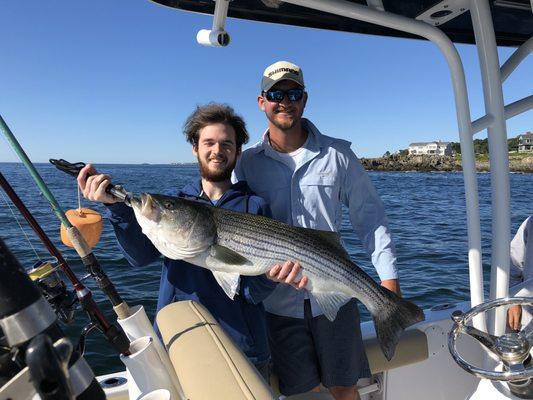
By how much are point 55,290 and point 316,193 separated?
184cm

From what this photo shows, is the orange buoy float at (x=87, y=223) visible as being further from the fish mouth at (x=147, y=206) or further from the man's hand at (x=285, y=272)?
the man's hand at (x=285, y=272)

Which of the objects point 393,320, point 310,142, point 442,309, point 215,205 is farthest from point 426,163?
point 215,205

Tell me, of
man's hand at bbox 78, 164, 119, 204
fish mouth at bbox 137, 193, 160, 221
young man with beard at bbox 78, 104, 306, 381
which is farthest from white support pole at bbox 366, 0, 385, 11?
man's hand at bbox 78, 164, 119, 204

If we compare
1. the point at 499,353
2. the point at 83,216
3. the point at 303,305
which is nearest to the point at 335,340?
the point at 303,305

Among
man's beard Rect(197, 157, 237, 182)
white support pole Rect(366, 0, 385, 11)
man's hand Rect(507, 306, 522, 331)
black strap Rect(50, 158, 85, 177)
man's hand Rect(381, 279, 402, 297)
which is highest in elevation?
white support pole Rect(366, 0, 385, 11)

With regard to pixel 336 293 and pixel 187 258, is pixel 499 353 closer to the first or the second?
pixel 336 293

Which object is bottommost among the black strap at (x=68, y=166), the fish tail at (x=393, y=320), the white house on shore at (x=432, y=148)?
the fish tail at (x=393, y=320)

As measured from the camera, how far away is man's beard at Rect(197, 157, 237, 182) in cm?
305

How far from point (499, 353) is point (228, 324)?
1591 mm

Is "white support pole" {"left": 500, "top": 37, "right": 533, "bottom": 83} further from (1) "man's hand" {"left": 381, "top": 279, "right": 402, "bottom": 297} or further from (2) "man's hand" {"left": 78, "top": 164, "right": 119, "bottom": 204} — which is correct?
(2) "man's hand" {"left": 78, "top": 164, "right": 119, "bottom": 204}

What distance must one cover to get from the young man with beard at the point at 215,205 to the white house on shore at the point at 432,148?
124 m

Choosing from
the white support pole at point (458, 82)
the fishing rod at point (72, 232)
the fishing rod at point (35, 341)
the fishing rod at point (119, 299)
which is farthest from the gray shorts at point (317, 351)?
the fishing rod at point (35, 341)

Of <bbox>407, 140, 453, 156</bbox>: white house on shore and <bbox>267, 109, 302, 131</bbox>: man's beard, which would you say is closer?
<bbox>267, 109, 302, 131</bbox>: man's beard

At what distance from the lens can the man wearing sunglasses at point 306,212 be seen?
321 centimetres
